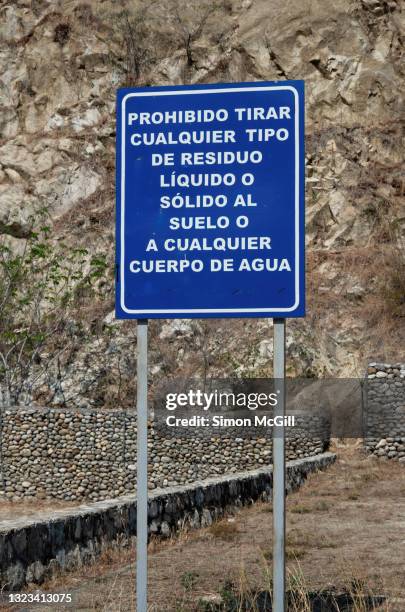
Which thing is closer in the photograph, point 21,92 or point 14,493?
point 14,493

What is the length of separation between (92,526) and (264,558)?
184cm

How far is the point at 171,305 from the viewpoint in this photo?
523cm

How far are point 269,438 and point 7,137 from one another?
17.8 metres

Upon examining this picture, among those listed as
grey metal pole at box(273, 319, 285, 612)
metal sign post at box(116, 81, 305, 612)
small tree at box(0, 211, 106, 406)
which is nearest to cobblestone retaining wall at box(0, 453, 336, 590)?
metal sign post at box(116, 81, 305, 612)

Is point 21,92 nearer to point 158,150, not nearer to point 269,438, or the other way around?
point 269,438

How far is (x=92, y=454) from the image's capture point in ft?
66.5

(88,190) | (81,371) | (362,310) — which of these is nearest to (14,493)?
(81,371)

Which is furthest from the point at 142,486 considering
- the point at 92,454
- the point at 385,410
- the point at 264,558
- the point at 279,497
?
the point at 385,410

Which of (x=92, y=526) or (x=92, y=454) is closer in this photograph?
(x=92, y=526)

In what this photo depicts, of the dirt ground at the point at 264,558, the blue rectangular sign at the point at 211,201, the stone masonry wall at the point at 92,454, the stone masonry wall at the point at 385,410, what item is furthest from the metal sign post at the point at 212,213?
the stone masonry wall at the point at 385,410

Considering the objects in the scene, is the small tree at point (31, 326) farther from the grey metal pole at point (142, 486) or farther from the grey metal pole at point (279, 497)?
the grey metal pole at point (279, 497)

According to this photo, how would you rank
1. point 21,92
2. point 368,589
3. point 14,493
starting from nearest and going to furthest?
point 368,589 → point 14,493 → point 21,92

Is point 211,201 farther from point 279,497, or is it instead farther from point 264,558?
point 264,558

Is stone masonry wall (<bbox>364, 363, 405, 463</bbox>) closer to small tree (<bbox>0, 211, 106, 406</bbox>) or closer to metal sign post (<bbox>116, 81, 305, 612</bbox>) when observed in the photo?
small tree (<bbox>0, 211, 106, 406</bbox>)
